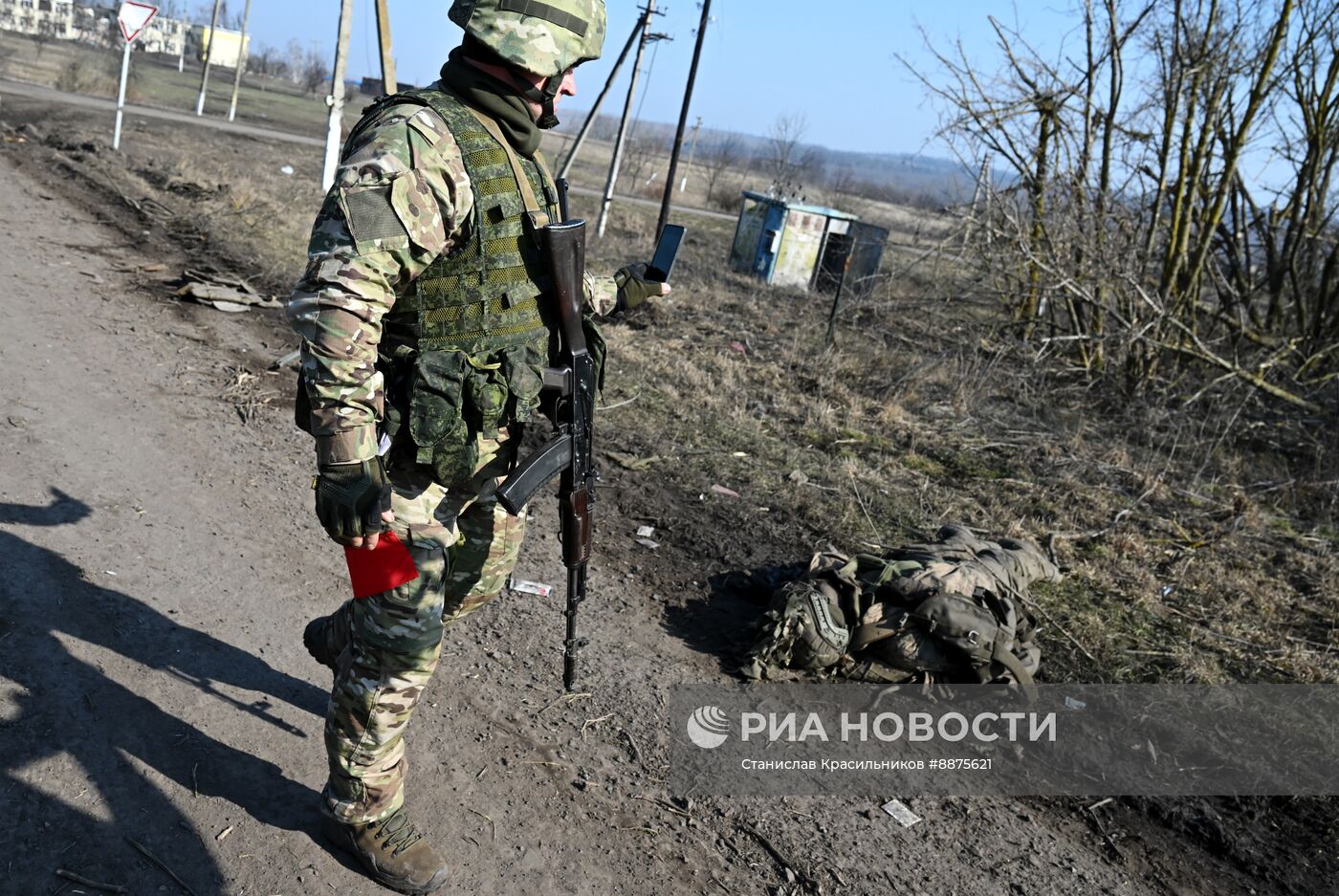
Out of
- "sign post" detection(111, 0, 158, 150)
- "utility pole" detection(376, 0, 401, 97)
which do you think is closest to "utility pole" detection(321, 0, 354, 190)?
"utility pole" detection(376, 0, 401, 97)

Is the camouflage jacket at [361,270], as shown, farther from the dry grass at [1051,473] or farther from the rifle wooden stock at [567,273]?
the dry grass at [1051,473]

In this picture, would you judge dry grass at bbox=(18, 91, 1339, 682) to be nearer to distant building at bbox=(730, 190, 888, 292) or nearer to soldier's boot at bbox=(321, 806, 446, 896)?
soldier's boot at bbox=(321, 806, 446, 896)

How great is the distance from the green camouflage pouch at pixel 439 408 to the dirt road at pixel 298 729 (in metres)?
1.07

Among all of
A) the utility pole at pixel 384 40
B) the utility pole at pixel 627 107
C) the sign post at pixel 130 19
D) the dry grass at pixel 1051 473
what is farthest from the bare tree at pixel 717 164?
the dry grass at pixel 1051 473

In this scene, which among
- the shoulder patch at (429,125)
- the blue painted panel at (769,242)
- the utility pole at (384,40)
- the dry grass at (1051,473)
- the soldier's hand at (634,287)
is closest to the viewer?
the shoulder patch at (429,125)

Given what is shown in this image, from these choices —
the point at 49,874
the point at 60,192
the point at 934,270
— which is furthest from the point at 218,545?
the point at 60,192

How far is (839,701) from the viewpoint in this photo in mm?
3623

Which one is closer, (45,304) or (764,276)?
(45,304)

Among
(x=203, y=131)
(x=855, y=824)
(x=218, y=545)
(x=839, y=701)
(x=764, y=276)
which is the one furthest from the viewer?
(x=203, y=131)

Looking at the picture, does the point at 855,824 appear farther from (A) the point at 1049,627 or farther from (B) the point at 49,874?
(B) the point at 49,874

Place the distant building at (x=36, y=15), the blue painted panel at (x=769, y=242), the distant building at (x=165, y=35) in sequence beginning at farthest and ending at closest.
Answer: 1. the distant building at (x=165, y=35)
2. the distant building at (x=36, y=15)
3. the blue painted panel at (x=769, y=242)

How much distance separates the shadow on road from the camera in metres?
2.31

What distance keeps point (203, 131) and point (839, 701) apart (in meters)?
25.8

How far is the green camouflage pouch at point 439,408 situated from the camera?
2260 millimetres
